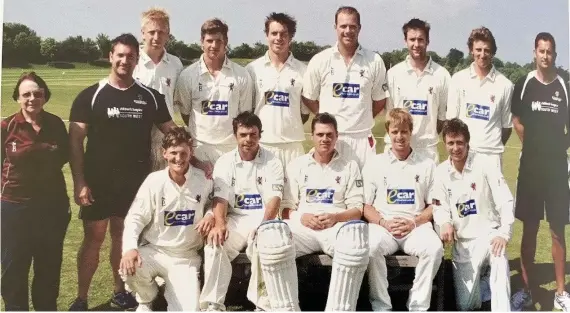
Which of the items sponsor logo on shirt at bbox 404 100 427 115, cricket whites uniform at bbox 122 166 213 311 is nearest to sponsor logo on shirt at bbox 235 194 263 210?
cricket whites uniform at bbox 122 166 213 311

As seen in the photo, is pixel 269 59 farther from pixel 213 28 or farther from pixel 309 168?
pixel 309 168

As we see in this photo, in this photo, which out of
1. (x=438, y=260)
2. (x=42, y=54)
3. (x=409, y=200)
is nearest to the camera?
(x=438, y=260)

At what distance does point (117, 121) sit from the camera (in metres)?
3.78

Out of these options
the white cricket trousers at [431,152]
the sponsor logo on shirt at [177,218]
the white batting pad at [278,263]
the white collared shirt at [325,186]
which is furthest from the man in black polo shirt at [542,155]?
the sponsor logo on shirt at [177,218]

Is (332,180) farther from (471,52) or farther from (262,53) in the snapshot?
(471,52)

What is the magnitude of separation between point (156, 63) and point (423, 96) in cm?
198

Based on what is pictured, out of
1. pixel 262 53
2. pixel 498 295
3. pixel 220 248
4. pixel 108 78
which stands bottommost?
pixel 498 295

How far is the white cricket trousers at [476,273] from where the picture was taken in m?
3.45

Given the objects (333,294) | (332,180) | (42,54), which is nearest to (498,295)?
(333,294)

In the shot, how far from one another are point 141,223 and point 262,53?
1613 millimetres

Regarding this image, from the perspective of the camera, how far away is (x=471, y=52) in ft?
13.5

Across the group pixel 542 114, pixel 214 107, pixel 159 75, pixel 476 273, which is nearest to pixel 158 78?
pixel 159 75

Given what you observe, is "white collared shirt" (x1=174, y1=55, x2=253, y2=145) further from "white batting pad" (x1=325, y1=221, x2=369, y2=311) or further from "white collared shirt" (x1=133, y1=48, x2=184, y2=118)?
"white batting pad" (x1=325, y1=221, x2=369, y2=311)

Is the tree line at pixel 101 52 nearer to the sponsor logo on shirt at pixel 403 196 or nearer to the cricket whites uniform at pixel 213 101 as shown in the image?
the cricket whites uniform at pixel 213 101
